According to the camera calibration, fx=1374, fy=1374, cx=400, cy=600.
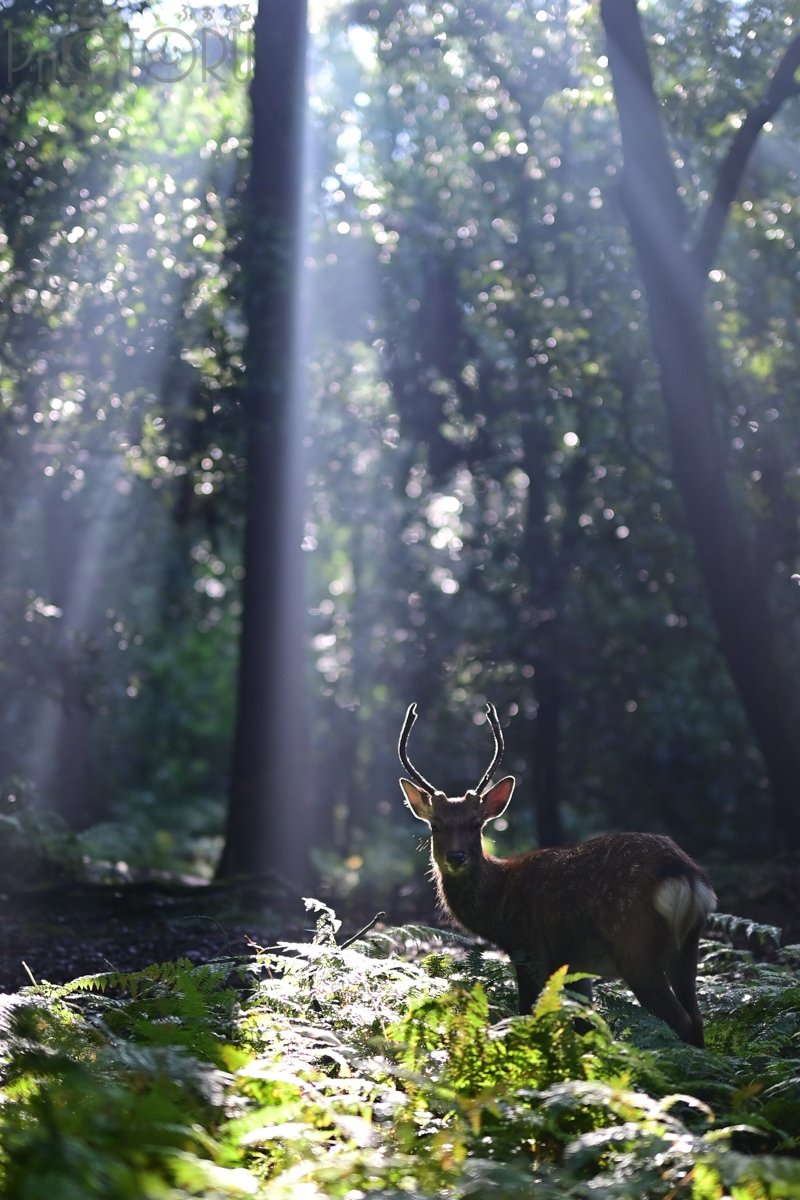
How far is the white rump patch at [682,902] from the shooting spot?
6.03 m

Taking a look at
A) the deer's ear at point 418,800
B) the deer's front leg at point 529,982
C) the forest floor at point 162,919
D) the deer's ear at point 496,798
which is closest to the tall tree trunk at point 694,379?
the forest floor at point 162,919

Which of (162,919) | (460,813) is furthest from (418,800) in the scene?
(162,919)

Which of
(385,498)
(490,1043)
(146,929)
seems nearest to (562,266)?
(385,498)

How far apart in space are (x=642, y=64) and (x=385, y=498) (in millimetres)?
8763

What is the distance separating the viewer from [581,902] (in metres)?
6.52

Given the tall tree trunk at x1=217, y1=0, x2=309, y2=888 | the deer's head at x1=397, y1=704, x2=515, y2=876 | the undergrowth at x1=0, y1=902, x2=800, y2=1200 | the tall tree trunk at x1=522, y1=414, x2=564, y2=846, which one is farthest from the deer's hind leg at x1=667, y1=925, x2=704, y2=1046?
the tall tree trunk at x1=522, y1=414, x2=564, y2=846

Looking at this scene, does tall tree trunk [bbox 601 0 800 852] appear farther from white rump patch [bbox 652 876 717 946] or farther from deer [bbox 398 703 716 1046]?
white rump patch [bbox 652 876 717 946]

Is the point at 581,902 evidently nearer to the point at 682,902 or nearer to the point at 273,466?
the point at 682,902

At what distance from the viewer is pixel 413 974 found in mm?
5898

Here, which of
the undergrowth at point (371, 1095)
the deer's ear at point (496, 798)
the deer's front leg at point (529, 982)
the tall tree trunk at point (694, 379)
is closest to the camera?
the undergrowth at point (371, 1095)

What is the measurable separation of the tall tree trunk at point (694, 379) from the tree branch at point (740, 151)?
0.04ft

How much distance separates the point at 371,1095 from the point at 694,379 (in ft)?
28.3

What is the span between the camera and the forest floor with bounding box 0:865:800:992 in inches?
325

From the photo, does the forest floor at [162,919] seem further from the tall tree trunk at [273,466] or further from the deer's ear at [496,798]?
the tall tree trunk at [273,466]
